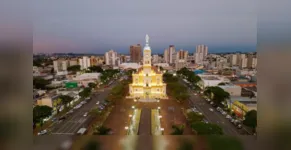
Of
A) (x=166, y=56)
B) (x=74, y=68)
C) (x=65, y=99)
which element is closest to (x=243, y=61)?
(x=166, y=56)

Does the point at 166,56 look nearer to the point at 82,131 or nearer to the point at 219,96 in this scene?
the point at 219,96

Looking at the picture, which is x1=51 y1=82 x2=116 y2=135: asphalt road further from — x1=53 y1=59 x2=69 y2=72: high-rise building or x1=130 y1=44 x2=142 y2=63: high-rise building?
x1=130 y1=44 x2=142 y2=63: high-rise building

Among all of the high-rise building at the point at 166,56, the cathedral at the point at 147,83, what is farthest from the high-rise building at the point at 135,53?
the cathedral at the point at 147,83

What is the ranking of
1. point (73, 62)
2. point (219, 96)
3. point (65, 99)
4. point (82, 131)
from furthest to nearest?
point (73, 62) < point (219, 96) < point (65, 99) < point (82, 131)

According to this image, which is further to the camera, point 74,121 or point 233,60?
point 233,60

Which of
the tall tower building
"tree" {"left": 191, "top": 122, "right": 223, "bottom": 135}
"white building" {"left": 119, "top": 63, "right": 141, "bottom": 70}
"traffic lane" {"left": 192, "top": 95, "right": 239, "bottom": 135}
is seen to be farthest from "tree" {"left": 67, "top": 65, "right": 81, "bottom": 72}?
"tree" {"left": 191, "top": 122, "right": 223, "bottom": 135}
